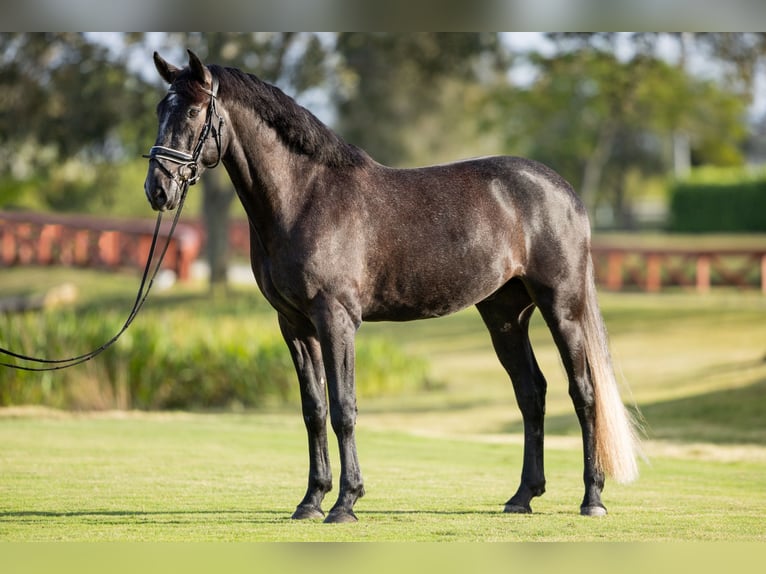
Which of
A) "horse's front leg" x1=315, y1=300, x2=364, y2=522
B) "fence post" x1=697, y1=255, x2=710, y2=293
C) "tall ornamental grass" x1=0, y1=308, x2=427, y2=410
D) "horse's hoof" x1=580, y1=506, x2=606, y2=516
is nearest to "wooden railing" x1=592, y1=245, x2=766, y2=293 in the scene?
"fence post" x1=697, y1=255, x2=710, y2=293

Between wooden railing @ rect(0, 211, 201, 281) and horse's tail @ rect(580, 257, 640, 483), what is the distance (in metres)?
16.7

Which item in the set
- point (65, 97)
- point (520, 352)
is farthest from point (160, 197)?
point (65, 97)

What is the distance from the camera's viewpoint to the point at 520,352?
622cm

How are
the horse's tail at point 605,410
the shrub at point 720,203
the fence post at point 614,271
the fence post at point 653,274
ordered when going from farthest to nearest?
the shrub at point 720,203 → the fence post at point 614,271 → the fence post at point 653,274 → the horse's tail at point 605,410

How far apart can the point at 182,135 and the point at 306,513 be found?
1931mm

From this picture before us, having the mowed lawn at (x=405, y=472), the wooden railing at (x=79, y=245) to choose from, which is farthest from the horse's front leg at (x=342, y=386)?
the wooden railing at (x=79, y=245)

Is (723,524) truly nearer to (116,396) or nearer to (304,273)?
(304,273)

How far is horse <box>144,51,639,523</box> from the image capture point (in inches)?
210

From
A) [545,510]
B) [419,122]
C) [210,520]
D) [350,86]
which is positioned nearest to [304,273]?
[210,520]

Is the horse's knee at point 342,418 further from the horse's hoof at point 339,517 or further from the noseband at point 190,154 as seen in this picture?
the noseband at point 190,154

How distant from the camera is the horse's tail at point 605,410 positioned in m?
5.96

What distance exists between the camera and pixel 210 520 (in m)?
5.67

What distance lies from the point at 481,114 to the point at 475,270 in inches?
1035

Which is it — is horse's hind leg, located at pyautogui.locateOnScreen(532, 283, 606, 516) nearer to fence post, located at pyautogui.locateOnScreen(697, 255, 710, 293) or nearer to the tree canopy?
the tree canopy
